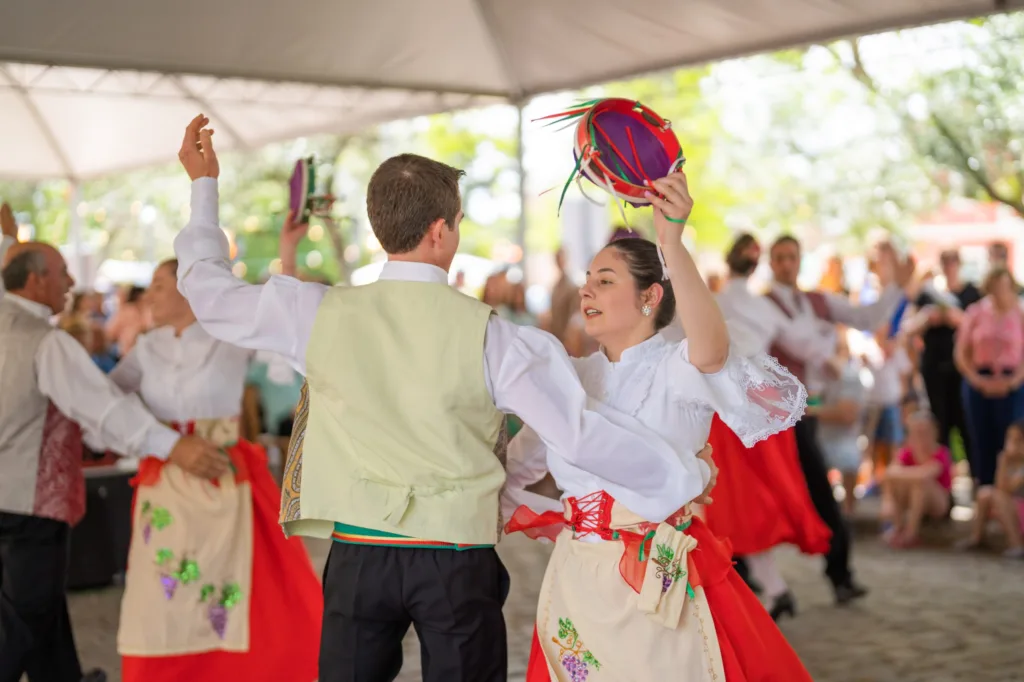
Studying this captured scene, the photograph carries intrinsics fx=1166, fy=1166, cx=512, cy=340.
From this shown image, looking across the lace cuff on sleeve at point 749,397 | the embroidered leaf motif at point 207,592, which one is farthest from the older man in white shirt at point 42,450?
the lace cuff on sleeve at point 749,397

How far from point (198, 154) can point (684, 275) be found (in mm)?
1239

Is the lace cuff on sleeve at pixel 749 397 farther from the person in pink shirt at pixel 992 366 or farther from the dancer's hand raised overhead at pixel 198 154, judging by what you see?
the person in pink shirt at pixel 992 366

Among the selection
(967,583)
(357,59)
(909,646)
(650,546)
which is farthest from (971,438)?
(650,546)

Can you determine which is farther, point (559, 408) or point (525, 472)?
Result: point (525, 472)

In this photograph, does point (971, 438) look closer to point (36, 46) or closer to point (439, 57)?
point (439, 57)

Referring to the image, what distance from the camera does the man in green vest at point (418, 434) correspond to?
2377 millimetres

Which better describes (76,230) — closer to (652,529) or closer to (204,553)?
(204,553)

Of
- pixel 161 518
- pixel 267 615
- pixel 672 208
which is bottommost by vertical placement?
pixel 267 615

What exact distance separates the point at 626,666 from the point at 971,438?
232 inches

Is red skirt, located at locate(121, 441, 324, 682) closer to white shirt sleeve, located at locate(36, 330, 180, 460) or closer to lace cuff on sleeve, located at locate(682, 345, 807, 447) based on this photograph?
white shirt sleeve, located at locate(36, 330, 180, 460)

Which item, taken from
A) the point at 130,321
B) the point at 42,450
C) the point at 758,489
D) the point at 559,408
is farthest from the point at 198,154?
the point at 130,321

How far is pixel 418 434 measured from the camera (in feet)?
7.81

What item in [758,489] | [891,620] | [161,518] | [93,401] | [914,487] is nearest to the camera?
[93,401]

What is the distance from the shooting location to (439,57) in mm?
6488
